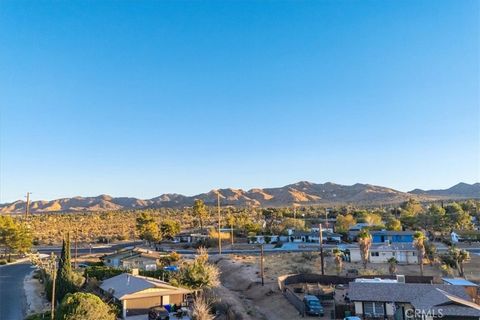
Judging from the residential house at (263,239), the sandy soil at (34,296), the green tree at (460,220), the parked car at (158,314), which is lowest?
the sandy soil at (34,296)

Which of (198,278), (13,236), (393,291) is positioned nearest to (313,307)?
(393,291)

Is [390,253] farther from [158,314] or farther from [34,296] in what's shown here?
[34,296]

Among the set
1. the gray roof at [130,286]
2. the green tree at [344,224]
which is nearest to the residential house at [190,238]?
the green tree at [344,224]

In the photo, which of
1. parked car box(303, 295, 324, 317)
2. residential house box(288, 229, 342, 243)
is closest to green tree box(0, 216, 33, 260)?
residential house box(288, 229, 342, 243)

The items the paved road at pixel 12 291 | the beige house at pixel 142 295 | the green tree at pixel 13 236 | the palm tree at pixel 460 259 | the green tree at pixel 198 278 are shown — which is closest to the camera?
the beige house at pixel 142 295

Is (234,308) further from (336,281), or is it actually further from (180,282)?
(336,281)

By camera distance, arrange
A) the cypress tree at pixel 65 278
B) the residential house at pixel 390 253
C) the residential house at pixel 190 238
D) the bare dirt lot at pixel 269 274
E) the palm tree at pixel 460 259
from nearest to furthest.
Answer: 1. the bare dirt lot at pixel 269 274
2. the cypress tree at pixel 65 278
3. the palm tree at pixel 460 259
4. the residential house at pixel 390 253
5. the residential house at pixel 190 238

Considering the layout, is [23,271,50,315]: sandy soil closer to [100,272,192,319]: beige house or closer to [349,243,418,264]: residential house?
[100,272,192,319]: beige house

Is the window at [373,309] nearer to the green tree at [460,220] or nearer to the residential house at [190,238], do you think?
the residential house at [190,238]
